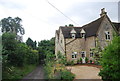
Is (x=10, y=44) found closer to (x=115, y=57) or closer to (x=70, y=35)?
(x=115, y=57)

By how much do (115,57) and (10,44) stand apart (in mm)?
10722

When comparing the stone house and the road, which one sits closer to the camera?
the road

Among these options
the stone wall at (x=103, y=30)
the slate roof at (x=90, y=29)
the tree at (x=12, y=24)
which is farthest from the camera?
the tree at (x=12, y=24)

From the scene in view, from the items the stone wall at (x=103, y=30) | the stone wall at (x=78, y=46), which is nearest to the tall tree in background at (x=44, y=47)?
the stone wall at (x=78, y=46)

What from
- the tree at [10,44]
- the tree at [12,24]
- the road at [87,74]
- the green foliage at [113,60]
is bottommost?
the road at [87,74]

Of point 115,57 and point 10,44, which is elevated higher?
point 10,44

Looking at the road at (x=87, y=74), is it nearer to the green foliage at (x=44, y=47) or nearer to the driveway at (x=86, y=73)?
the driveway at (x=86, y=73)

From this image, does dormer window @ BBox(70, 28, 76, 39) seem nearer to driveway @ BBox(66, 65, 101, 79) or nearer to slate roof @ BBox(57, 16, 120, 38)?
slate roof @ BBox(57, 16, 120, 38)

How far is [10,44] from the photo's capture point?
45.7 ft

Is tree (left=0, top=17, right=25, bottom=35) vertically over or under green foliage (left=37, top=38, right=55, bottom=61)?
over

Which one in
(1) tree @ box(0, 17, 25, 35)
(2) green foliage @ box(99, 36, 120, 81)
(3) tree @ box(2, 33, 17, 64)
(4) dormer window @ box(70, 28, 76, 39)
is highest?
(1) tree @ box(0, 17, 25, 35)

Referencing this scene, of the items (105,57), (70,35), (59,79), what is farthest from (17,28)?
(105,57)

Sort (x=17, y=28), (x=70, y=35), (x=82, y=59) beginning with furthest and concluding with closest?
(x=17, y=28) → (x=70, y=35) → (x=82, y=59)

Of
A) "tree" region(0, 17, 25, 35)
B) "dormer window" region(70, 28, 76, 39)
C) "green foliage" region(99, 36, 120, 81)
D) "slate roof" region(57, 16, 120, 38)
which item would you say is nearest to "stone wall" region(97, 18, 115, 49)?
"slate roof" region(57, 16, 120, 38)
